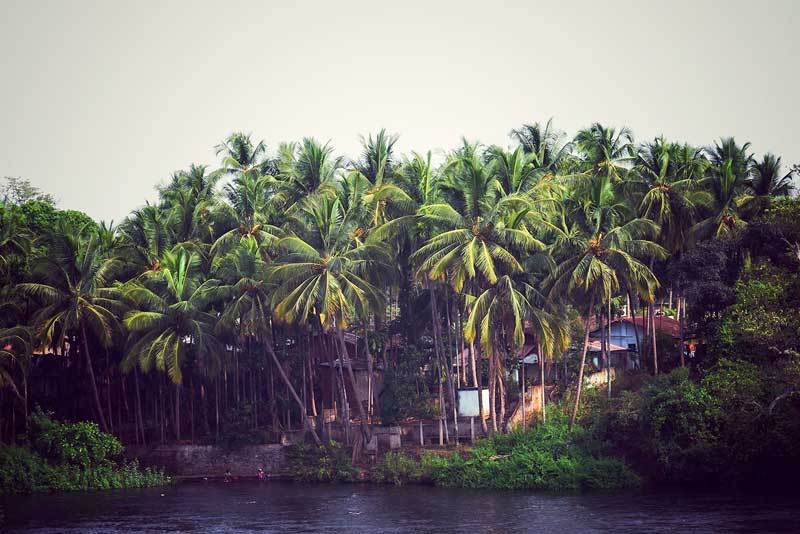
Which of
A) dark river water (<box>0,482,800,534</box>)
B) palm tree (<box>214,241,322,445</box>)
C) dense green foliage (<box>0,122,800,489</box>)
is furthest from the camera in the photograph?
palm tree (<box>214,241,322,445</box>)

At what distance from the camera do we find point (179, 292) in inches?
1458

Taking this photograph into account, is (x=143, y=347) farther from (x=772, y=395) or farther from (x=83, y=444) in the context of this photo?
(x=772, y=395)

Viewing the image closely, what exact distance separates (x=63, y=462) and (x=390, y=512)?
14.3 meters

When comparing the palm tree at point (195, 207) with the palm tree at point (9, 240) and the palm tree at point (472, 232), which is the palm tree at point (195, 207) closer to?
the palm tree at point (9, 240)

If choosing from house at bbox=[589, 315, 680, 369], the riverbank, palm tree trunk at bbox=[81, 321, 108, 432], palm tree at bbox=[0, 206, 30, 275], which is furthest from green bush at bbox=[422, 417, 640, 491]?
palm tree at bbox=[0, 206, 30, 275]

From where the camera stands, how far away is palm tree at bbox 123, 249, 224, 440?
120 ft

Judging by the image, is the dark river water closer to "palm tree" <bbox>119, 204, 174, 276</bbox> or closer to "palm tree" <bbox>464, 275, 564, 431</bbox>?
"palm tree" <bbox>464, 275, 564, 431</bbox>

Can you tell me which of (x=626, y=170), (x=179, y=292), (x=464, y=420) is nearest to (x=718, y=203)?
(x=626, y=170)

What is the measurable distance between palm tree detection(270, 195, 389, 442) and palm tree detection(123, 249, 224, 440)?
11.3 ft

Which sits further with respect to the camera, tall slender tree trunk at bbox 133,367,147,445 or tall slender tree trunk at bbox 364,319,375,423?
tall slender tree trunk at bbox 133,367,147,445

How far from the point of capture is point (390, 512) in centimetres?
2945

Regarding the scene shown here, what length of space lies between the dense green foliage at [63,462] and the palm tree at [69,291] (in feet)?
10.9

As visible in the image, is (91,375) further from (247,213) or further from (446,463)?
(446,463)

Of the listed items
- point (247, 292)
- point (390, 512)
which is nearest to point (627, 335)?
point (247, 292)
